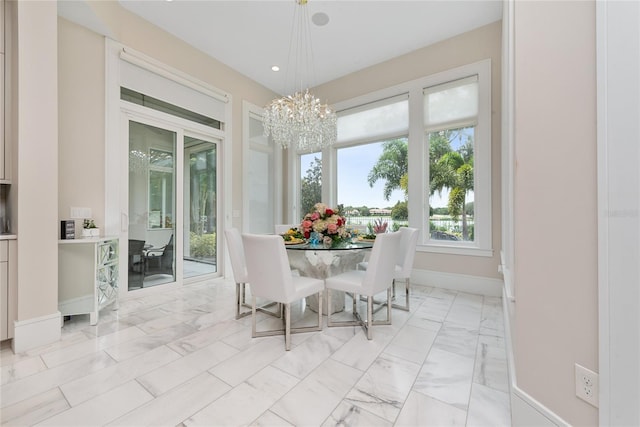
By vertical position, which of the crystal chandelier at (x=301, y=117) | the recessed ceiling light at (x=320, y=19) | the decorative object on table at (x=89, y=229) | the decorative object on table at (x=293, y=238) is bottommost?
the decorative object on table at (x=293, y=238)

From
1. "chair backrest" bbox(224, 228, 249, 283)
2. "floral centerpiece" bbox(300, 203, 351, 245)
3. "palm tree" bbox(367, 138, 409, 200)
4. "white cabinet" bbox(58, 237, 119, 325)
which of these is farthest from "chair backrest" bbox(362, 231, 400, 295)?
"white cabinet" bbox(58, 237, 119, 325)

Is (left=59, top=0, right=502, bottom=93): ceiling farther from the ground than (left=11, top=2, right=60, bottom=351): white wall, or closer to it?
farther from the ground

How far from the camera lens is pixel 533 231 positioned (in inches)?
47.1

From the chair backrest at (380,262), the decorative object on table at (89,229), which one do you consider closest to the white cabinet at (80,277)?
the decorative object on table at (89,229)

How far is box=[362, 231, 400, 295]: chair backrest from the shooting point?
2.23m

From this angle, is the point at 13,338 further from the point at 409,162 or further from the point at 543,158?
the point at 409,162

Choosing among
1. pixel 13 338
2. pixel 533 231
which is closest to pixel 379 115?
pixel 533 231

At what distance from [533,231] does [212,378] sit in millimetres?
2014

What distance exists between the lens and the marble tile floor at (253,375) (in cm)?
140

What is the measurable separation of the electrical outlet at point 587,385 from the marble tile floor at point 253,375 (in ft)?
1.68

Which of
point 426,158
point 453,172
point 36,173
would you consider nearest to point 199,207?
point 36,173

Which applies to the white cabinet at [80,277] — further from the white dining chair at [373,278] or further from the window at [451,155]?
the window at [451,155]

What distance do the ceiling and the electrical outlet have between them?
12.3ft

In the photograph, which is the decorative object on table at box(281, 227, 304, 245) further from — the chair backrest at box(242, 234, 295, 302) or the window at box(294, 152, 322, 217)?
the window at box(294, 152, 322, 217)
